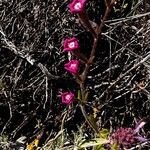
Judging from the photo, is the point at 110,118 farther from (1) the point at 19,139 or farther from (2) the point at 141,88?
(1) the point at 19,139

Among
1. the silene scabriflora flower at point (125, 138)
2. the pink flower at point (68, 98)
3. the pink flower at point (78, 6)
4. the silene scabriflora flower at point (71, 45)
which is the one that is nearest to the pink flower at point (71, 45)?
the silene scabriflora flower at point (71, 45)

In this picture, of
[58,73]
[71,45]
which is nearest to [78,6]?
[71,45]

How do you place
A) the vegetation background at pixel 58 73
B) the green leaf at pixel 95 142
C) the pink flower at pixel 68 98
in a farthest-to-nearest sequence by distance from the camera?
the vegetation background at pixel 58 73 < the green leaf at pixel 95 142 < the pink flower at pixel 68 98

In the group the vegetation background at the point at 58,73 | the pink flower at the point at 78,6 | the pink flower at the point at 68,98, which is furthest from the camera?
the vegetation background at the point at 58,73

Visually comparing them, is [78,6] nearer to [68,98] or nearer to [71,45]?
[71,45]

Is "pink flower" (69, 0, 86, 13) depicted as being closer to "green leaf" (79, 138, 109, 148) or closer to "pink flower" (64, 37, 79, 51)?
"pink flower" (64, 37, 79, 51)

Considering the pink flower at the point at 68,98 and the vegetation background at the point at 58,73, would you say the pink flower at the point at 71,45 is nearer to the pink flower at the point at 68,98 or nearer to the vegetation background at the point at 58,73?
the pink flower at the point at 68,98

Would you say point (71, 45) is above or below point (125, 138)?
above

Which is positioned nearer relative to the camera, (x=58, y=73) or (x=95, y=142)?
(x=95, y=142)

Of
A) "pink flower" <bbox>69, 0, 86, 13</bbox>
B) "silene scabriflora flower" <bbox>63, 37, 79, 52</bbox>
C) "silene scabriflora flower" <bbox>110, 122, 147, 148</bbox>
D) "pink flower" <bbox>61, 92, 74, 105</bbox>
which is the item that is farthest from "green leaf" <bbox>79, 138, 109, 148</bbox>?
"pink flower" <bbox>69, 0, 86, 13</bbox>

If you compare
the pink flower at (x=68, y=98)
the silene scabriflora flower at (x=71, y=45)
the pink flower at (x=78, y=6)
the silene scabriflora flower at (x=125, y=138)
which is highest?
the pink flower at (x=78, y=6)
